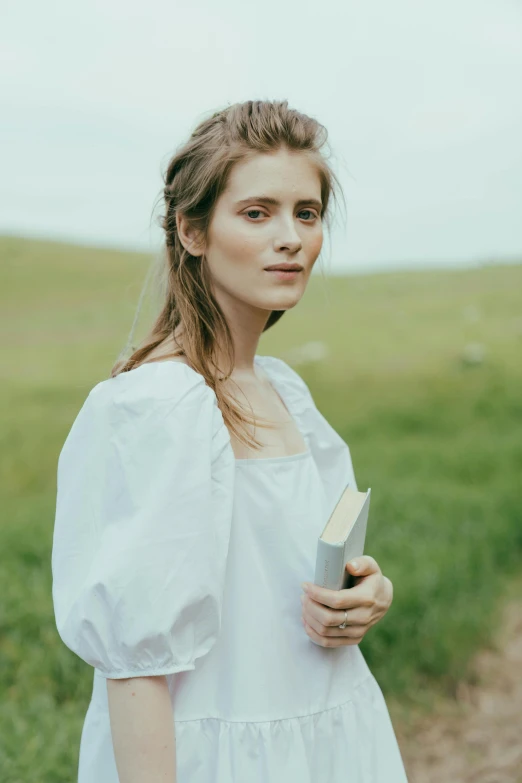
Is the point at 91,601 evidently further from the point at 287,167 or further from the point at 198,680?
the point at 287,167

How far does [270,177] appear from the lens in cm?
132

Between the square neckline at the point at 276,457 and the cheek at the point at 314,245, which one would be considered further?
the cheek at the point at 314,245

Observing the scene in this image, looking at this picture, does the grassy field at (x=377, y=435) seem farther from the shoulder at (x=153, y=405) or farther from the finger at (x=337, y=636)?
the finger at (x=337, y=636)

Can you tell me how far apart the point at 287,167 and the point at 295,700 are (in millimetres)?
818

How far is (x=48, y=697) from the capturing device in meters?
2.90

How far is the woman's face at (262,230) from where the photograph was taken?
4.29 feet

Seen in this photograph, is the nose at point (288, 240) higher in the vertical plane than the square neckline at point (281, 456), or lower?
higher

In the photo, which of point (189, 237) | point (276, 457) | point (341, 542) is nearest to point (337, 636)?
point (341, 542)

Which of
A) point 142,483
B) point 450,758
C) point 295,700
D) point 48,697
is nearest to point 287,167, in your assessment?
point 142,483

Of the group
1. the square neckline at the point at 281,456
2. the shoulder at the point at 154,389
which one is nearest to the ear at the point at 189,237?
the shoulder at the point at 154,389

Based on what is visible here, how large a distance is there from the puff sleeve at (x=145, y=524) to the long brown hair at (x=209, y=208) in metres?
0.12

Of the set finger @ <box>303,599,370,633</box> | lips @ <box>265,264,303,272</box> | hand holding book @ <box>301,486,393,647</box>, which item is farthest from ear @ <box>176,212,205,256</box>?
finger @ <box>303,599,370,633</box>

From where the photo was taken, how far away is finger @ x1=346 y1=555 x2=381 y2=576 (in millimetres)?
1259

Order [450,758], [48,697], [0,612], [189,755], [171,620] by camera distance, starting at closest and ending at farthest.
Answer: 1. [171,620]
2. [189,755]
3. [48,697]
4. [450,758]
5. [0,612]
